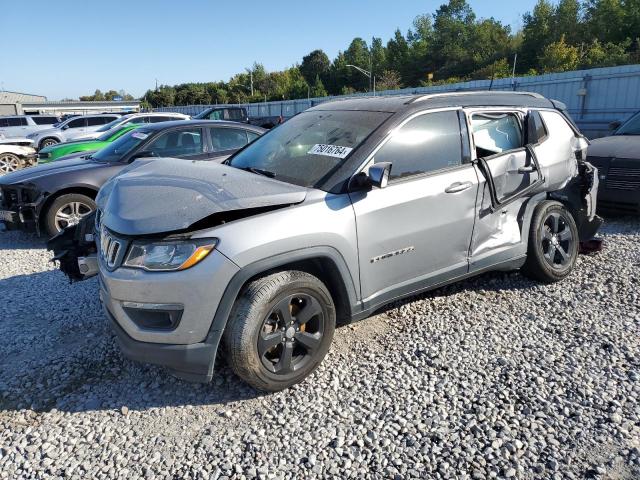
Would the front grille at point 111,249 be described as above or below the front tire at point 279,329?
above

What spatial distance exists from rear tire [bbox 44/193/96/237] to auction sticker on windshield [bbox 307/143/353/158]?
153 inches

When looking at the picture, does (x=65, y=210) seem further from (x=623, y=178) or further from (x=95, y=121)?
(x=95, y=121)

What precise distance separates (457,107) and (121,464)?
3.38 metres

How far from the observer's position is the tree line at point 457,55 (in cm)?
5250

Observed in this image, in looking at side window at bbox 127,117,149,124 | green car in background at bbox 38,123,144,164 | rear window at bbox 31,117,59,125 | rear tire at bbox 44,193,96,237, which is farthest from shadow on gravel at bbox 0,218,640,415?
rear window at bbox 31,117,59,125

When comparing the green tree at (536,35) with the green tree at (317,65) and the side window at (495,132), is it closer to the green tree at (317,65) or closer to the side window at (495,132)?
the green tree at (317,65)

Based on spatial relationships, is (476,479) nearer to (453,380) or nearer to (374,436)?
(374,436)

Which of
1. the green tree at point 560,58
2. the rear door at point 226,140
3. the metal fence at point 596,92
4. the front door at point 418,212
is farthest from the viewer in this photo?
the green tree at point 560,58

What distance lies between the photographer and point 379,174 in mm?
2945

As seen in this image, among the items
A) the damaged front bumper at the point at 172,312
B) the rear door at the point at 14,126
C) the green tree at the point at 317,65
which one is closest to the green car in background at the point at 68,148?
the damaged front bumper at the point at 172,312

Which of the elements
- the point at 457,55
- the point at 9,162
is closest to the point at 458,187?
the point at 9,162

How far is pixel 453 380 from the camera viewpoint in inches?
A: 120

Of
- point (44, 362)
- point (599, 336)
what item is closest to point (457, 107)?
point (599, 336)

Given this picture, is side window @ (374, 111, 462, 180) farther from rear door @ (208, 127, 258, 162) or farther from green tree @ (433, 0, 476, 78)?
green tree @ (433, 0, 476, 78)
